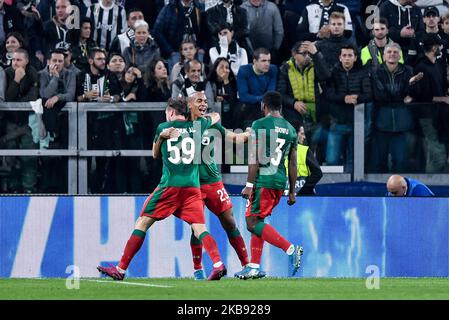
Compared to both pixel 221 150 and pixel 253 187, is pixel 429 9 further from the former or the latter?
pixel 253 187

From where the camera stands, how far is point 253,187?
14633 mm

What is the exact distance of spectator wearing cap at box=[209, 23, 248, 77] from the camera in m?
19.1

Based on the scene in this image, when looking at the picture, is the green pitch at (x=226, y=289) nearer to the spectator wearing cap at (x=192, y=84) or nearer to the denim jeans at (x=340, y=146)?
the denim jeans at (x=340, y=146)

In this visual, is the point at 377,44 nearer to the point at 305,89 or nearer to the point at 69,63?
the point at 305,89

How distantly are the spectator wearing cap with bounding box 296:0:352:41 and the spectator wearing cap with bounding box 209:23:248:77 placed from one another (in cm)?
95

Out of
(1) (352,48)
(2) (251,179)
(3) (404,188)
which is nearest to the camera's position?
(2) (251,179)

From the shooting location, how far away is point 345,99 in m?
17.7

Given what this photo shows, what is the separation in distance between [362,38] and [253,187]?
5.80 metres

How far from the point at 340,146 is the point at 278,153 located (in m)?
3.05

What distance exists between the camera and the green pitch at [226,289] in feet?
38.9

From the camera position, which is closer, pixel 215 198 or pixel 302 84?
pixel 215 198

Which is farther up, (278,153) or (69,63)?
(69,63)

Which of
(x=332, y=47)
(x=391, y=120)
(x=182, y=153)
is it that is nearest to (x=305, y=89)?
(x=332, y=47)
